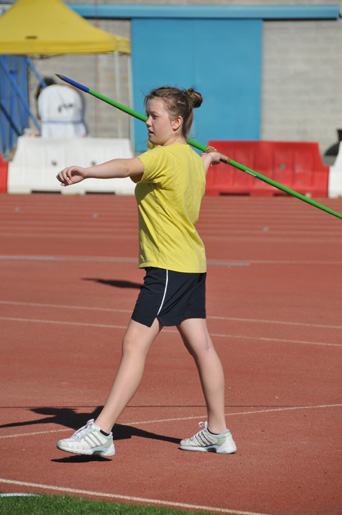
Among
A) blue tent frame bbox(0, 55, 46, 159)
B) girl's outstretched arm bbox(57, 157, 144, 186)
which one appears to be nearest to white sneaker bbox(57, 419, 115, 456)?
girl's outstretched arm bbox(57, 157, 144, 186)

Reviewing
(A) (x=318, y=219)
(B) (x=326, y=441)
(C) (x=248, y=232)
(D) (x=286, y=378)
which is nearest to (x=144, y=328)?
(B) (x=326, y=441)

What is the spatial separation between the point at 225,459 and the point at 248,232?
12.4 metres

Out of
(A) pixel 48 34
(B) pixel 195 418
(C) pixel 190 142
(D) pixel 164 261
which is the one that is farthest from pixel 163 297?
(A) pixel 48 34

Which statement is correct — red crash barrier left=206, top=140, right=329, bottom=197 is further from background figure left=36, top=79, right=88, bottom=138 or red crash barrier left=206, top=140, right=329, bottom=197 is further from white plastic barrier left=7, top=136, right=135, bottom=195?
background figure left=36, top=79, right=88, bottom=138

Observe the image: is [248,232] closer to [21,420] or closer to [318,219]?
[318,219]

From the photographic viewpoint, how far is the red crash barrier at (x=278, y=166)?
23656mm

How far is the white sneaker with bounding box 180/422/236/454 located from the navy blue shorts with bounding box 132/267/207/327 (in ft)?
2.02

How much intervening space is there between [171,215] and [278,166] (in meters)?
19.0

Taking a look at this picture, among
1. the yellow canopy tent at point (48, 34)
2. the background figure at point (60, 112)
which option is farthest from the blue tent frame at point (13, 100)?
the yellow canopy tent at point (48, 34)

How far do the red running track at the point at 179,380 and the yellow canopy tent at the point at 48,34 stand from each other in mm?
12912

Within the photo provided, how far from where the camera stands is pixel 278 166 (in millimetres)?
23859

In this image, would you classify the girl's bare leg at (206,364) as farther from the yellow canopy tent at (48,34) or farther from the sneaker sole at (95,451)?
the yellow canopy tent at (48,34)

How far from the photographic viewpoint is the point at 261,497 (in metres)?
4.55

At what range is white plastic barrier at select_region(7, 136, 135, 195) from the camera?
81.5ft
